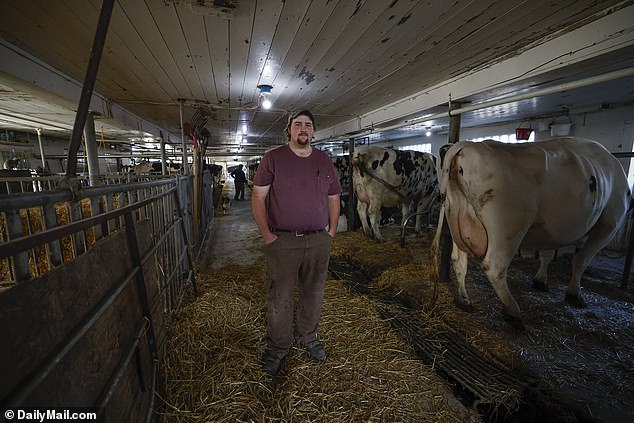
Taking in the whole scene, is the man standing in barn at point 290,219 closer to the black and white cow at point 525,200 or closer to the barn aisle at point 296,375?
the barn aisle at point 296,375

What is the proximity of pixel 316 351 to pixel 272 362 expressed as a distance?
377mm

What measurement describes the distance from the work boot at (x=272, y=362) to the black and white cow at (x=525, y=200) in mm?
2208

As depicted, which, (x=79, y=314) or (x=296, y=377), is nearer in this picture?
(x=79, y=314)

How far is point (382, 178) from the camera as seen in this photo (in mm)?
6090

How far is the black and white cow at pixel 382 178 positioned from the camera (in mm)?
6070

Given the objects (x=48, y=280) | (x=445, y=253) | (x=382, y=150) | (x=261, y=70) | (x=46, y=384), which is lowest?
(x=445, y=253)

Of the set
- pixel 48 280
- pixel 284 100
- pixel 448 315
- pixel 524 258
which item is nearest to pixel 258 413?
pixel 48 280

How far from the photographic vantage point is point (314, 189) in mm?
2068

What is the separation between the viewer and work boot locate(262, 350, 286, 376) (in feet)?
6.86

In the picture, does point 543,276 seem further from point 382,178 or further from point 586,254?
point 382,178

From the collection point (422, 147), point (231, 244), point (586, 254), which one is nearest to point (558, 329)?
point (586, 254)

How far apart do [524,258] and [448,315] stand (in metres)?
2.82

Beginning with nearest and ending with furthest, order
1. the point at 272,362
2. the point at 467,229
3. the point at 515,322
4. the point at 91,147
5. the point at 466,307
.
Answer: the point at 272,362, the point at 515,322, the point at 467,229, the point at 466,307, the point at 91,147

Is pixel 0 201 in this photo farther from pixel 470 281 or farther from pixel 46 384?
pixel 470 281
